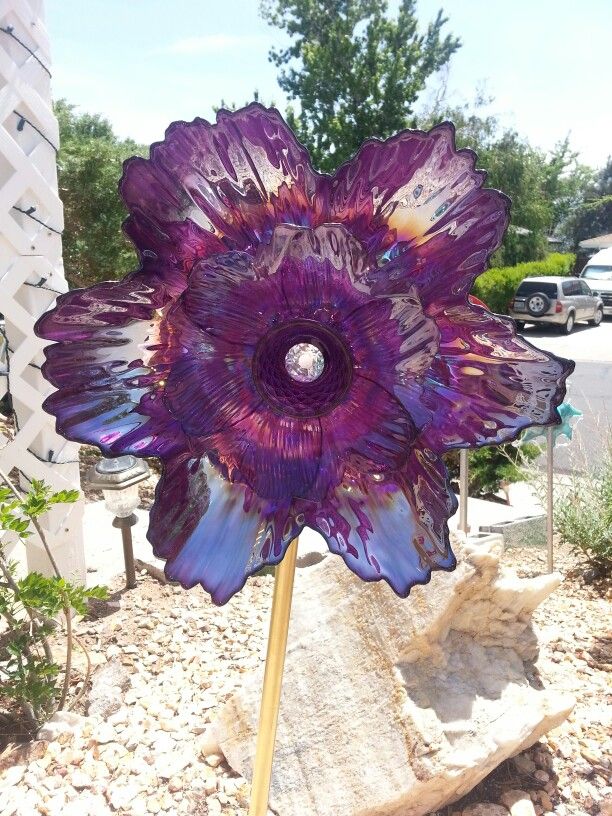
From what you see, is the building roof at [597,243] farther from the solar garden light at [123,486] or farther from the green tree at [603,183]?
the solar garden light at [123,486]

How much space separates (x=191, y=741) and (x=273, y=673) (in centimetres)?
124

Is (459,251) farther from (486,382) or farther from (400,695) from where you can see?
(400,695)

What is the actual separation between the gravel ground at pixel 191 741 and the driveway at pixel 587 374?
81.2 inches

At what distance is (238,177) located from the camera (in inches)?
32.5

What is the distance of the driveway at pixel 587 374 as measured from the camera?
6996 mm

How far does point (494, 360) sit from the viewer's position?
854mm

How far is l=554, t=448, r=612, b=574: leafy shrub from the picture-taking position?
3529mm

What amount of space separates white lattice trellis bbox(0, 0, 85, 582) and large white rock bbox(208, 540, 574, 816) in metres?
1.35

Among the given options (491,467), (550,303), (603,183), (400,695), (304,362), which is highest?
(603,183)

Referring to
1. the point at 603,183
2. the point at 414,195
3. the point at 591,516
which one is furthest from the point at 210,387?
the point at 603,183

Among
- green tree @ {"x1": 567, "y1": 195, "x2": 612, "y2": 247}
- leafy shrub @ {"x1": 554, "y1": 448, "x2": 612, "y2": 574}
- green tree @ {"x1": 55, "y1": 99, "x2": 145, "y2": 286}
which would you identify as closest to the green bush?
green tree @ {"x1": 55, "y1": 99, "x2": 145, "y2": 286}

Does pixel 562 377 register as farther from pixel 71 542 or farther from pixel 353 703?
pixel 71 542

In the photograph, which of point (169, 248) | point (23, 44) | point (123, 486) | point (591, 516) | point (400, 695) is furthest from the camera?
point (591, 516)

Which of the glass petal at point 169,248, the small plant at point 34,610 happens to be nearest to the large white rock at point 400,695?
the small plant at point 34,610
